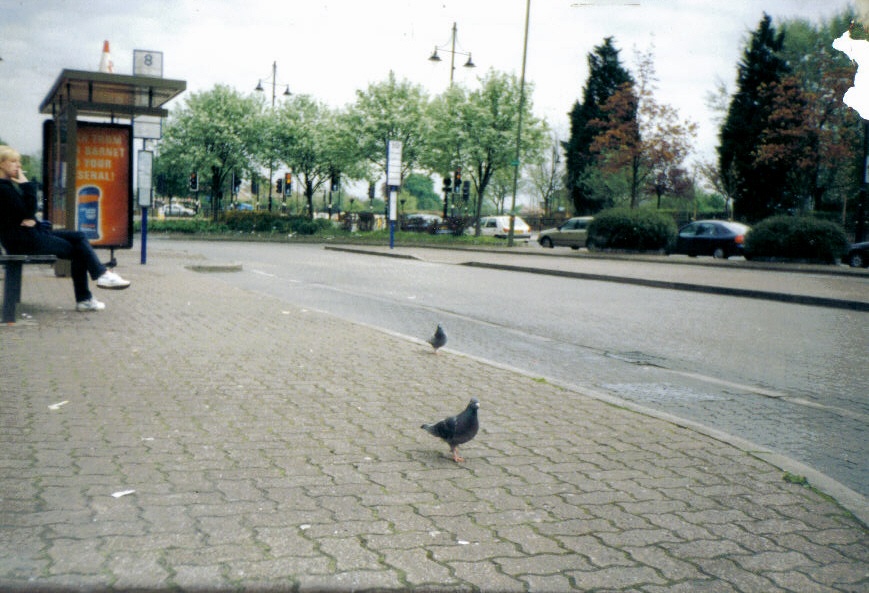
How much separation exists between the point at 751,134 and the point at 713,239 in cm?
2414

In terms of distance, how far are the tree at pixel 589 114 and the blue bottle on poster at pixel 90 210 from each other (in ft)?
185

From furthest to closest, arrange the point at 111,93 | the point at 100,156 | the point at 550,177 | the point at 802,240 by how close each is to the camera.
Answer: the point at 550,177 → the point at 802,240 → the point at 100,156 → the point at 111,93

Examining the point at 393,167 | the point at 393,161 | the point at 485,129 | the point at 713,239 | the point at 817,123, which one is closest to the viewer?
the point at 713,239

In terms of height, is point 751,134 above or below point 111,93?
above

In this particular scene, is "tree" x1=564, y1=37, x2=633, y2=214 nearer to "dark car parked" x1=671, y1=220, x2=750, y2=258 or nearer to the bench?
"dark car parked" x1=671, y1=220, x2=750, y2=258

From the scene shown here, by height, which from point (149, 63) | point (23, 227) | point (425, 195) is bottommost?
point (23, 227)

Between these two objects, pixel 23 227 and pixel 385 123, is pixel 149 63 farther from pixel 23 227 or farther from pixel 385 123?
pixel 385 123

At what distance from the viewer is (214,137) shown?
6053 centimetres

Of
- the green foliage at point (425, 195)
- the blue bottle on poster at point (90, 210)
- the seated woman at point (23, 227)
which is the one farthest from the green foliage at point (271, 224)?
the green foliage at point (425, 195)

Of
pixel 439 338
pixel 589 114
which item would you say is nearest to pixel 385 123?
pixel 589 114

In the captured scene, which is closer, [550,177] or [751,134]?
[751,134]

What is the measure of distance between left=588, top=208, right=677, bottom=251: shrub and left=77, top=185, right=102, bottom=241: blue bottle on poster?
2235cm

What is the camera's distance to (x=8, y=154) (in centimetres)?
844

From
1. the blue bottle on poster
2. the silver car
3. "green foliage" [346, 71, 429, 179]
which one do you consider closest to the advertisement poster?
the blue bottle on poster
